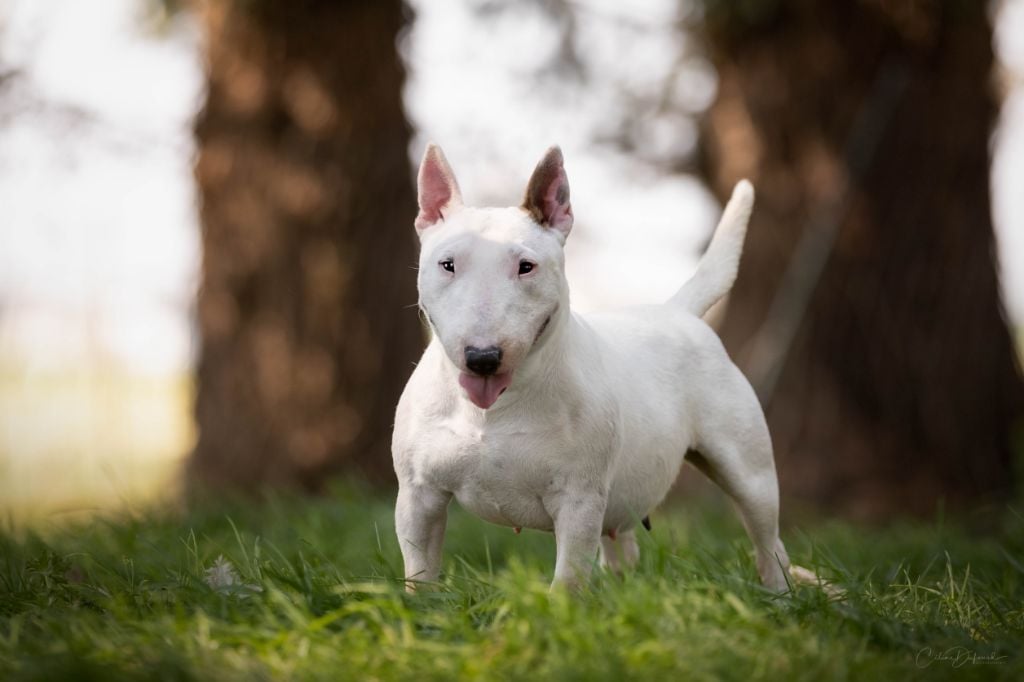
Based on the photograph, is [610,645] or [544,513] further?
[544,513]

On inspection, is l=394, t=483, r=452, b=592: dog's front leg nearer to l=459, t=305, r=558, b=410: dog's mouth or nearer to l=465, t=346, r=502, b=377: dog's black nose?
l=459, t=305, r=558, b=410: dog's mouth

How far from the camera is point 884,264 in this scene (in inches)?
302

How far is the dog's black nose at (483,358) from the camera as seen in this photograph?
2.83m

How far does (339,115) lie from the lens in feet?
24.7

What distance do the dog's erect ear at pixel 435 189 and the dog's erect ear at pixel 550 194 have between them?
227 millimetres

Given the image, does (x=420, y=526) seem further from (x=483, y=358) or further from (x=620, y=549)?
(x=620, y=549)

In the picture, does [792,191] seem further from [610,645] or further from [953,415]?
[610,645]

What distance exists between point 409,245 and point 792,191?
2672 millimetres

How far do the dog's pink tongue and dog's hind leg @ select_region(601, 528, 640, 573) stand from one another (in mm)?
1306

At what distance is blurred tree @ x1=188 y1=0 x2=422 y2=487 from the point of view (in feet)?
24.6

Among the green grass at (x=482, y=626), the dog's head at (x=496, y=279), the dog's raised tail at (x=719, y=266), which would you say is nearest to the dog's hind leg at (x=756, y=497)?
the green grass at (x=482, y=626)

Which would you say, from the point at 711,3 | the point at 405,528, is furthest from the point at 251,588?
the point at 711,3
